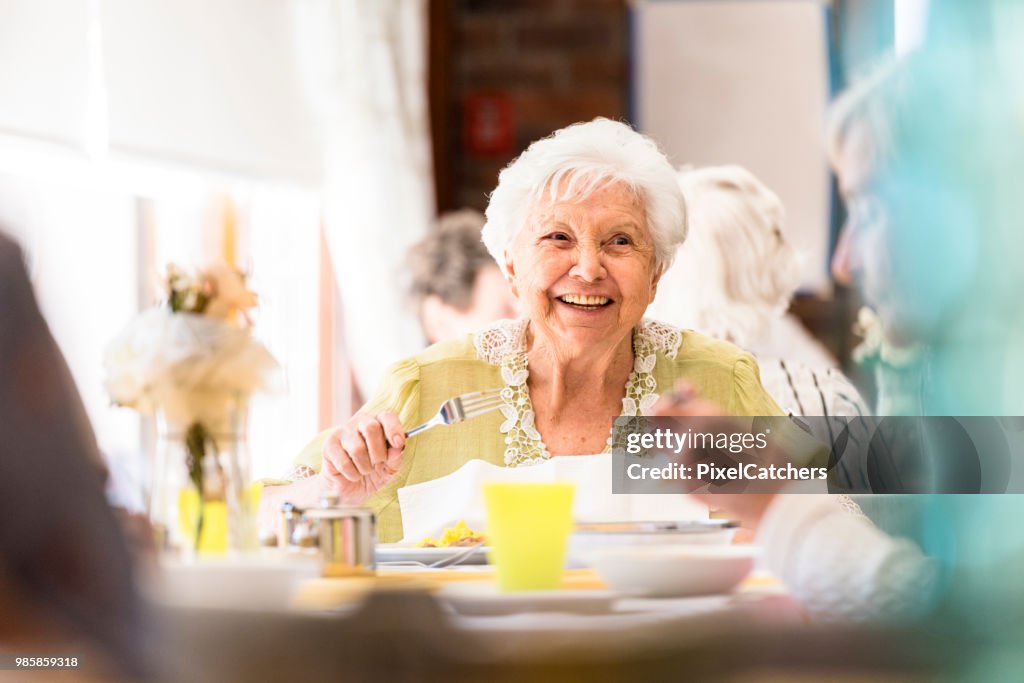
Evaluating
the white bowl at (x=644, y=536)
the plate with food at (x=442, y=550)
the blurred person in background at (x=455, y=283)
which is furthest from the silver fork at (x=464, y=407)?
the blurred person in background at (x=455, y=283)

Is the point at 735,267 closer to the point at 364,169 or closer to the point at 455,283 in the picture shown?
the point at 455,283

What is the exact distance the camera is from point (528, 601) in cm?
87

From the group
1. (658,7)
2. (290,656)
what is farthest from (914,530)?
(658,7)

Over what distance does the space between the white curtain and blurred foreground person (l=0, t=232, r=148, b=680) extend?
5.65ft

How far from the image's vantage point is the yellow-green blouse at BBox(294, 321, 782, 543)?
51.6 inches

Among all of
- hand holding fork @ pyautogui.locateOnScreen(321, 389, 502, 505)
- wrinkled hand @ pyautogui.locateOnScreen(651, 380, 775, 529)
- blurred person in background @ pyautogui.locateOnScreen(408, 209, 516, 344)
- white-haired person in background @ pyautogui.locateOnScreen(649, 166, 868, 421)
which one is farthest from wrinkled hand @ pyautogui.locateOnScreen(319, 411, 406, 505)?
Result: blurred person in background @ pyautogui.locateOnScreen(408, 209, 516, 344)

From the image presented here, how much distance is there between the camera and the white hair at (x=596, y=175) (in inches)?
52.7

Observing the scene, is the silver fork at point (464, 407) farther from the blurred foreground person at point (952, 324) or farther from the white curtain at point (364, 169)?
the white curtain at point (364, 169)

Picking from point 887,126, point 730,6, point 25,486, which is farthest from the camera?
point 730,6

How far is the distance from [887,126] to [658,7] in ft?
7.87

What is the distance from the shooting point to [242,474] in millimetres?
918

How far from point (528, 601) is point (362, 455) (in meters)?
0.40

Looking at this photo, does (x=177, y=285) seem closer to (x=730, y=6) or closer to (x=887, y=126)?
(x=887, y=126)

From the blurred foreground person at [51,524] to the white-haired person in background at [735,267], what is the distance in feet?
2.88
